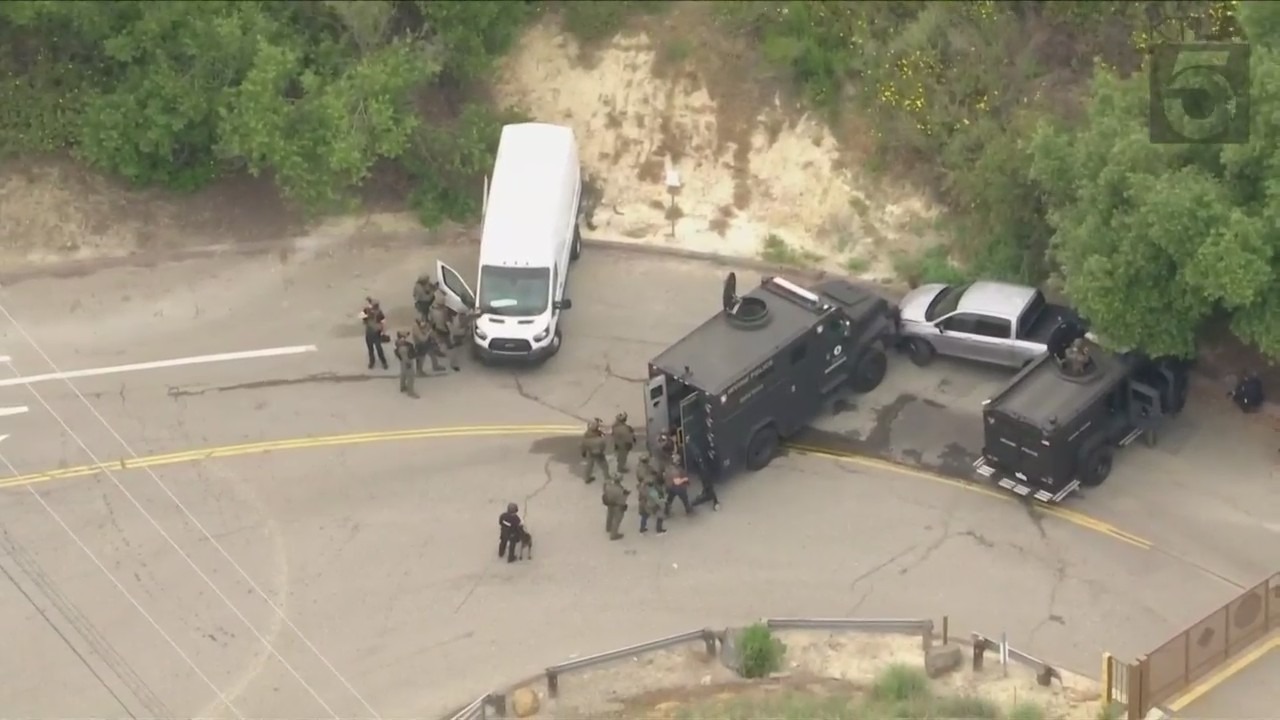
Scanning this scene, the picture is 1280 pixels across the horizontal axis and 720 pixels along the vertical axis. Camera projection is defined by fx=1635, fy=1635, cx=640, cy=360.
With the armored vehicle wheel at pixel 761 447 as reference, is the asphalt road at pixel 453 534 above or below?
below

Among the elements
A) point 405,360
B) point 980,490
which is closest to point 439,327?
point 405,360

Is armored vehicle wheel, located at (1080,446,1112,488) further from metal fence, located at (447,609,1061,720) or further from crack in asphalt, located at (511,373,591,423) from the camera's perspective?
crack in asphalt, located at (511,373,591,423)

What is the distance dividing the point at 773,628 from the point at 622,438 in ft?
13.1

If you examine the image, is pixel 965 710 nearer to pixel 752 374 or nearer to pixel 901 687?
pixel 901 687

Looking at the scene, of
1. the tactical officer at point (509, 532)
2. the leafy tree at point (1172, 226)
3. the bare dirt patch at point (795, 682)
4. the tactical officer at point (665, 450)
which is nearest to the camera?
the bare dirt patch at point (795, 682)

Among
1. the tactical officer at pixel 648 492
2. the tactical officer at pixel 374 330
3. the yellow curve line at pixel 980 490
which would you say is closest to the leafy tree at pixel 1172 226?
the yellow curve line at pixel 980 490

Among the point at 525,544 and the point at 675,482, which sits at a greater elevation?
the point at 675,482

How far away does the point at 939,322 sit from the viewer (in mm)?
26406

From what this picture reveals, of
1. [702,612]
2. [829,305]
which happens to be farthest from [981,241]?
[702,612]

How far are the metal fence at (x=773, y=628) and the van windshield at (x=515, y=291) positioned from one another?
713 centimetres

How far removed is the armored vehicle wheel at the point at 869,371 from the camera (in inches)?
1013

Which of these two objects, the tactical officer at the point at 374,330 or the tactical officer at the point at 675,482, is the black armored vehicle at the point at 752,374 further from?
the tactical officer at the point at 374,330

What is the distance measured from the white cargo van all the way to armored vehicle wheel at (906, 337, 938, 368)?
225 inches

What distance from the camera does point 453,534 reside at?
78.6 ft
